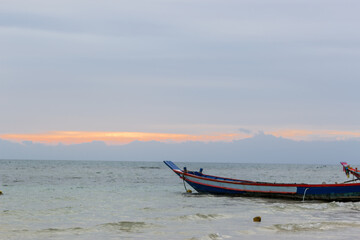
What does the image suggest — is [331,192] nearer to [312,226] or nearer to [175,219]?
[312,226]

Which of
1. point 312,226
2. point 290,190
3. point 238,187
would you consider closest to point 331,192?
point 290,190

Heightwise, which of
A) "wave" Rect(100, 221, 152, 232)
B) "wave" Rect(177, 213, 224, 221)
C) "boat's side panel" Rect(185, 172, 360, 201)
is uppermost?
"boat's side panel" Rect(185, 172, 360, 201)

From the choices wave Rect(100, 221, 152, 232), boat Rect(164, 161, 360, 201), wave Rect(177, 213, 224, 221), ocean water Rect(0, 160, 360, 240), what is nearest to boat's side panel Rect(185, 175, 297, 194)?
boat Rect(164, 161, 360, 201)

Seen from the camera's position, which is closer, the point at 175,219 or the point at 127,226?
the point at 127,226

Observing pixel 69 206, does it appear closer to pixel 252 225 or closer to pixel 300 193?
pixel 252 225

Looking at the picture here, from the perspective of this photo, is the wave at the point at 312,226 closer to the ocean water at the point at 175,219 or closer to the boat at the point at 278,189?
the ocean water at the point at 175,219

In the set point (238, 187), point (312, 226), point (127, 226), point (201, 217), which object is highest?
point (238, 187)

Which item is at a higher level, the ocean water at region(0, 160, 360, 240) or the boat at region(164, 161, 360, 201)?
the boat at region(164, 161, 360, 201)

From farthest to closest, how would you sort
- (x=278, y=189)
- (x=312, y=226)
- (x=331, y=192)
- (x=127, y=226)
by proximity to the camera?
(x=278, y=189) → (x=331, y=192) → (x=127, y=226) → (x=312, y=226)

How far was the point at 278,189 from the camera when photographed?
26781mm

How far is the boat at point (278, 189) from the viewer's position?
81.7 feet

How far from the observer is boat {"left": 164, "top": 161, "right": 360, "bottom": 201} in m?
24.9

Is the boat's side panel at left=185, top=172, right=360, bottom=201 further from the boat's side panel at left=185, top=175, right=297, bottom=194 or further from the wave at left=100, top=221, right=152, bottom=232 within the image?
the wave at left=100, top=221, right=152, bottom=232

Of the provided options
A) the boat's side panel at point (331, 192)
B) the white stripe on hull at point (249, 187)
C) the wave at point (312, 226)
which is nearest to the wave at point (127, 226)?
the wave at point (312, 226)
